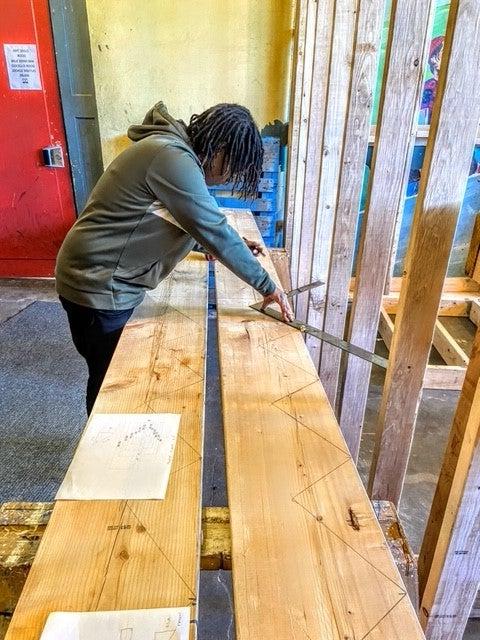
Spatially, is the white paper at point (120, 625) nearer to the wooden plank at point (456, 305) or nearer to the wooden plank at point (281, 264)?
the wooden plank at point (281, 264)

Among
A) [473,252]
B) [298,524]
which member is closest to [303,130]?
[473,252]

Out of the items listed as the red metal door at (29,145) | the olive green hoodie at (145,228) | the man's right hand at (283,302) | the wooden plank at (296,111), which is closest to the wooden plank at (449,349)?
the wooden plank at (296,111)

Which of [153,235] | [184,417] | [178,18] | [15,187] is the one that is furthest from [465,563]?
[15,187]

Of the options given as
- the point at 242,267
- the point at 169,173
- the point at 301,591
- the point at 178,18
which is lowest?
the point at 301,591

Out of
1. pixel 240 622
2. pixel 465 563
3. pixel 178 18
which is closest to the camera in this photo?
pixel 240 622

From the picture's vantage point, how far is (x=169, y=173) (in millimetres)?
1376

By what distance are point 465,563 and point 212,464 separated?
58.0 inches

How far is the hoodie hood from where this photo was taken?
152cm

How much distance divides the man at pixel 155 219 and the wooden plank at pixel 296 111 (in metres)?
1.38

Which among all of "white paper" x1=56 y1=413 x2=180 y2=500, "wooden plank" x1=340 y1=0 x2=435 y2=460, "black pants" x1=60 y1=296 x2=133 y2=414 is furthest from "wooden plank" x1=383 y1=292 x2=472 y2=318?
"white paper" x1=56 y1=413 x2=180 y2=500

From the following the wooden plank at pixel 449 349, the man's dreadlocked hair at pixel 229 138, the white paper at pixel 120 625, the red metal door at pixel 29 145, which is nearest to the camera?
the white paper at pixel 120 625

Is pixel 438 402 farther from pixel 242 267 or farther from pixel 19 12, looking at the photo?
Answer: pixel 19 12

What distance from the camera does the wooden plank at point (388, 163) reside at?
121 centimetres

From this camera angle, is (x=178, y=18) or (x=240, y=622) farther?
(x=178, y=18)
